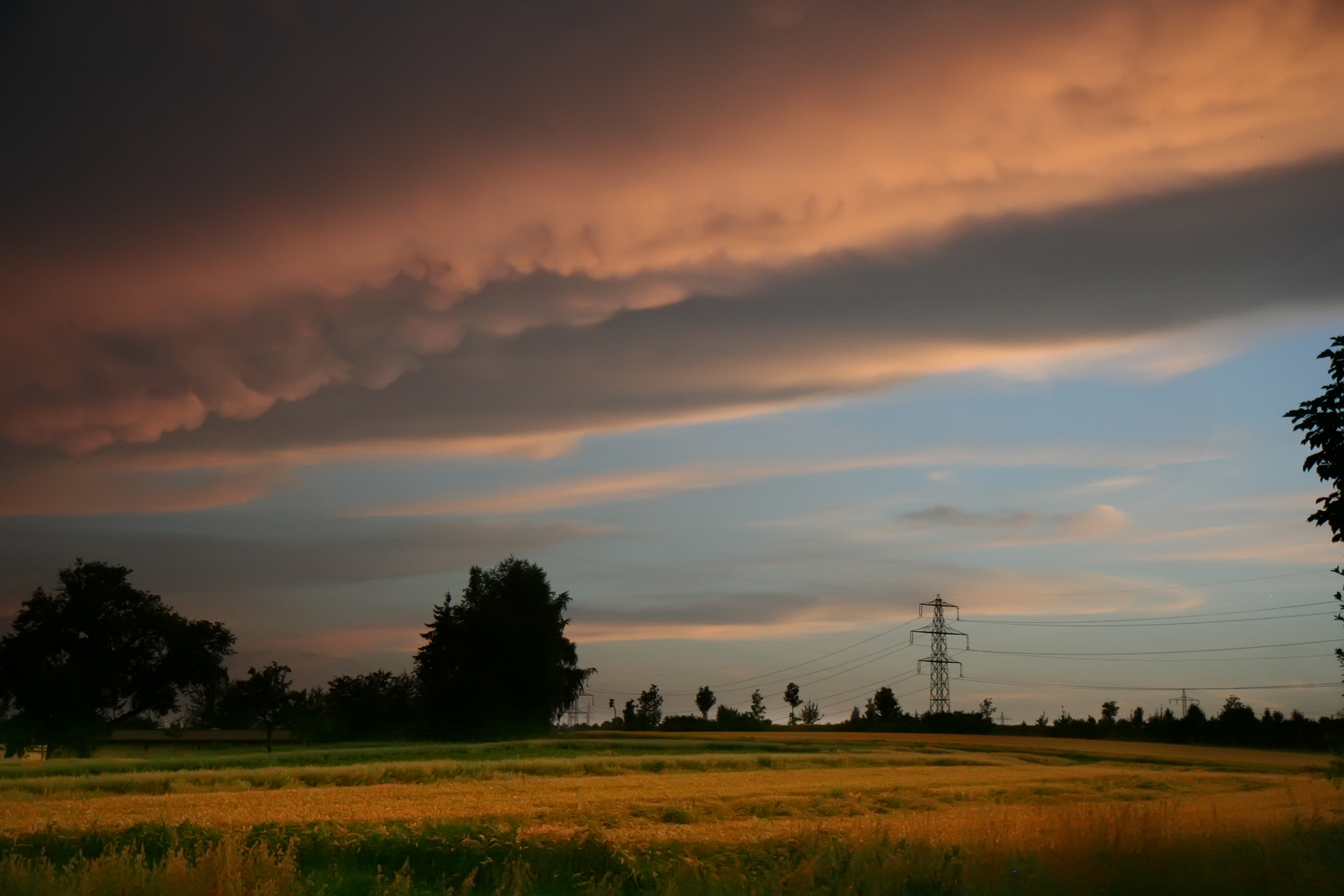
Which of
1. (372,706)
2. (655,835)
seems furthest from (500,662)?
(655,835)

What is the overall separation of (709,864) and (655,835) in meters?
3.41

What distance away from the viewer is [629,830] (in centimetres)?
1930

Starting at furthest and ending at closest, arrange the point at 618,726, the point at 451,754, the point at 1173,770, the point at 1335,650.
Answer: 1. the point at 618,726
2. the point at 451,754
3. the point at 1173,770
4. the point at 1335,650

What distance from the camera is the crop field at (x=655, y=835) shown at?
43.6 ft

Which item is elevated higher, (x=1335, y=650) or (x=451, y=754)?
(x=1335, y=650)

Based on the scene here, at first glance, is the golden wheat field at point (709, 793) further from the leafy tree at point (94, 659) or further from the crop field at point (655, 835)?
the leafy tree at point (94, 659)

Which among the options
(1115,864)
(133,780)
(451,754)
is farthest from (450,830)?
(451,754)

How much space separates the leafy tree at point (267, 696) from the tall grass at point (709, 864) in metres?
74.1

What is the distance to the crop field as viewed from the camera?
13.3 metres

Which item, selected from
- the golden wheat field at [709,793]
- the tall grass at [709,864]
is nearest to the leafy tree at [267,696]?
the golden wheat field at [709,793]

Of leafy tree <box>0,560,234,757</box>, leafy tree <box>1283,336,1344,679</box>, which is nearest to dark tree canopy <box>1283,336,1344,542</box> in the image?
leafy tree <box>1283,336,1344,679</box>

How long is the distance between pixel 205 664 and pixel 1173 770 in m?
61.0

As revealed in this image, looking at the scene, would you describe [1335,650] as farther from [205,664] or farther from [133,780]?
[205,664]

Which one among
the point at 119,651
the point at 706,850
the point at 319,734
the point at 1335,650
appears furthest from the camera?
the point at 319,734
